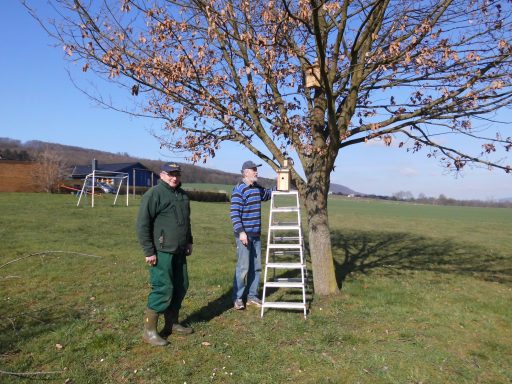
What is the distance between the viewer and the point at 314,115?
7.44 metres

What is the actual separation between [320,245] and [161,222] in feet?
10.6

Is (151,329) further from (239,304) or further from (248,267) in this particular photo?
(248,267)

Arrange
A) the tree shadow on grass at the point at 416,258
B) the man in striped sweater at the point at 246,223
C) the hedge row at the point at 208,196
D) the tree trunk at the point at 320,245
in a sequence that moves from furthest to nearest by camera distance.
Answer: the hedge row at the point at 208,196 < the tree shadow on grass at the point at 416,258 < the tree trunk at the point at 320,245 < the man in striped sweater at the point at 246,223

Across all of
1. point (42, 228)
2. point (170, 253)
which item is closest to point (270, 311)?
point (170, 253)

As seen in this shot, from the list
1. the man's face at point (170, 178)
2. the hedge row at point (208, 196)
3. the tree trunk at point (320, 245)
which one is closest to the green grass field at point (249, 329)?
the tree trunk at point (320, 245)

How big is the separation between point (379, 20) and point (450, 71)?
1.40 meters

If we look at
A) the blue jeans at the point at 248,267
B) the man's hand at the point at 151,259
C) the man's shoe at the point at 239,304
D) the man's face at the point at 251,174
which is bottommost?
the man's shoe at the point at 239,304

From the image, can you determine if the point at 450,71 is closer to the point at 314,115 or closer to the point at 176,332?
the point at 314,115

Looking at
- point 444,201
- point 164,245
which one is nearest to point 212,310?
point 164,245

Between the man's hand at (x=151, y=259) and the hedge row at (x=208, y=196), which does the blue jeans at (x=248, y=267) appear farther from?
the hedge row at (x=208, y=196)

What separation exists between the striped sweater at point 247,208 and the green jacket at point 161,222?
1292mm

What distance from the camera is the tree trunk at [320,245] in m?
7.34

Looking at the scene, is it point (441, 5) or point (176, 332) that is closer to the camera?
point (176, 332)

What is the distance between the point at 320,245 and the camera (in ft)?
24.2
